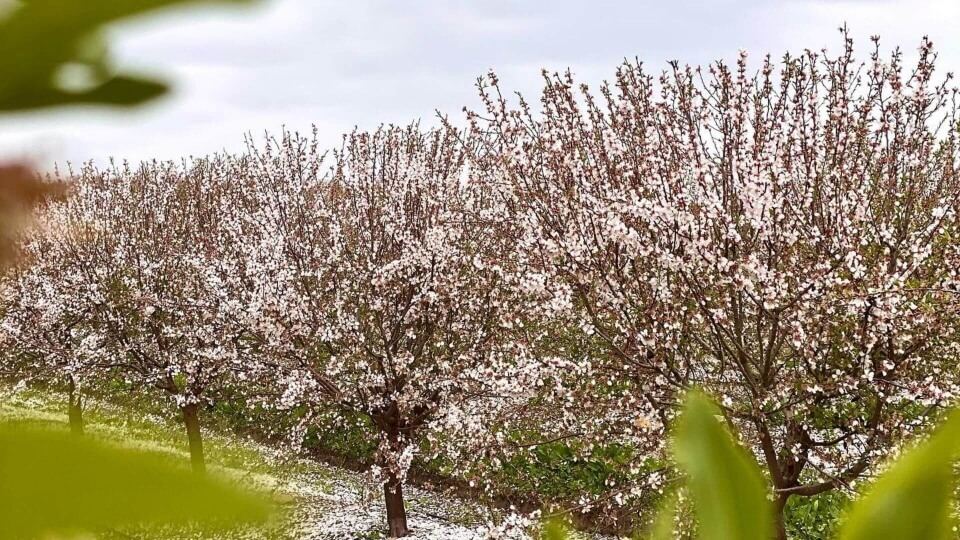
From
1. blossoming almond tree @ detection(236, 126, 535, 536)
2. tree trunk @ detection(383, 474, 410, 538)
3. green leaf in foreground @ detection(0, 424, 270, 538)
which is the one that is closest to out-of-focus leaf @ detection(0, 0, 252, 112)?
green leaf in foreground @ detection(0, 424, 270, 538)

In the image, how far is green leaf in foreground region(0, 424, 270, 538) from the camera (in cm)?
20

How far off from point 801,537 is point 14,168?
32.4 ft

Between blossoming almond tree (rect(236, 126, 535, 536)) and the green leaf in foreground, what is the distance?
8.33 metres

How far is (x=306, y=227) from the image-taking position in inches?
431

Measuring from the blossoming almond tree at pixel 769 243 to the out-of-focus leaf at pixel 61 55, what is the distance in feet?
16.7

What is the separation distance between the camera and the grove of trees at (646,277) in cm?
536

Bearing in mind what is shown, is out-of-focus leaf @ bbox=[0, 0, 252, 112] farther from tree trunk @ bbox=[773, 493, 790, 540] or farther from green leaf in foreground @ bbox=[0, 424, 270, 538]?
tree trunk @ bbox=[773, 493, 790, 540]

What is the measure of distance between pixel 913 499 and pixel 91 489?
297 mm

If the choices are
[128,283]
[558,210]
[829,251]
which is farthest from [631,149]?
[128,283]

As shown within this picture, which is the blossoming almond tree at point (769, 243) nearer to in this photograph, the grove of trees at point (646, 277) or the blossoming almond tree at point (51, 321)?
the grove of trees at point (646, 277)

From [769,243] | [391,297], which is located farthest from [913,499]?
[391,297]

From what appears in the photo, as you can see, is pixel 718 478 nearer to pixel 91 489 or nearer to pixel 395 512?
pixel 91 489

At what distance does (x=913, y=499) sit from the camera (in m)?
0.28

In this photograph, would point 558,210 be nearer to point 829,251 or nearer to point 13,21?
point 829,251
